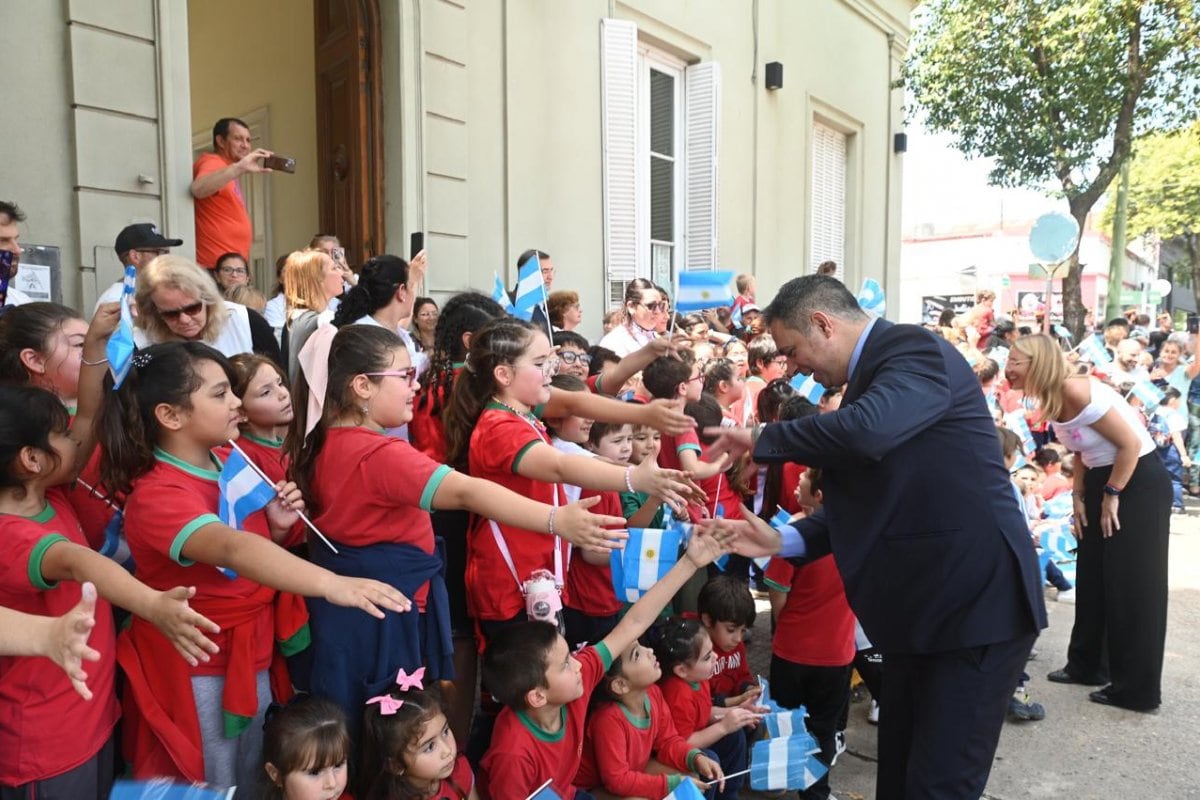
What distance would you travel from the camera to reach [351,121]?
6.71 metres

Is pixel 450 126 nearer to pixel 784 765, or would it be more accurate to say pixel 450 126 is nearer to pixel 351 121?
pixel 351 121

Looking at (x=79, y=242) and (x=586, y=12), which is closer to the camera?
(x=79, y=242)

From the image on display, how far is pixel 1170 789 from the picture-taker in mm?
3688

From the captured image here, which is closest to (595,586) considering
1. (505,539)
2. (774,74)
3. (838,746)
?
(505,539)

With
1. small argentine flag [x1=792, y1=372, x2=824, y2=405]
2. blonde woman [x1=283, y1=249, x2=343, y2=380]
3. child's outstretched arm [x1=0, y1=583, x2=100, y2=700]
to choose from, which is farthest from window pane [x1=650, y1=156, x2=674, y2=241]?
child's outstretched arm [x1=0, y1=583, x2=100, y2=700]

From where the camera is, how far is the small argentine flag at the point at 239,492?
231 centimetres

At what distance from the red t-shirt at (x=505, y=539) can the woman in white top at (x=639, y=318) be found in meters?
2.77

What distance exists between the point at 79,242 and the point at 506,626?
3.34 metres

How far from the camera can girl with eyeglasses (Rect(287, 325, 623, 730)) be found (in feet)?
8.05

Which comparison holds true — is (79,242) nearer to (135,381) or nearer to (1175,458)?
(135,381)

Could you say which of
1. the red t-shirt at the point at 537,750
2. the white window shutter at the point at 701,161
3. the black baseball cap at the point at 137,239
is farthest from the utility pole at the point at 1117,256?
the black baseball cap at the point at 137,239

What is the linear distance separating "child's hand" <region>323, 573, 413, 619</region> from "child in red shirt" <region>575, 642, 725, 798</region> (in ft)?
4.10

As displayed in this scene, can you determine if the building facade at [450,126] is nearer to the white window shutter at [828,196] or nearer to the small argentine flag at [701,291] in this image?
the white window shutter at [828,196]

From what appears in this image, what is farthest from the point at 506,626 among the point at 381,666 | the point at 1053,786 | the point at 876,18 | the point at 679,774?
the point at 876,18
